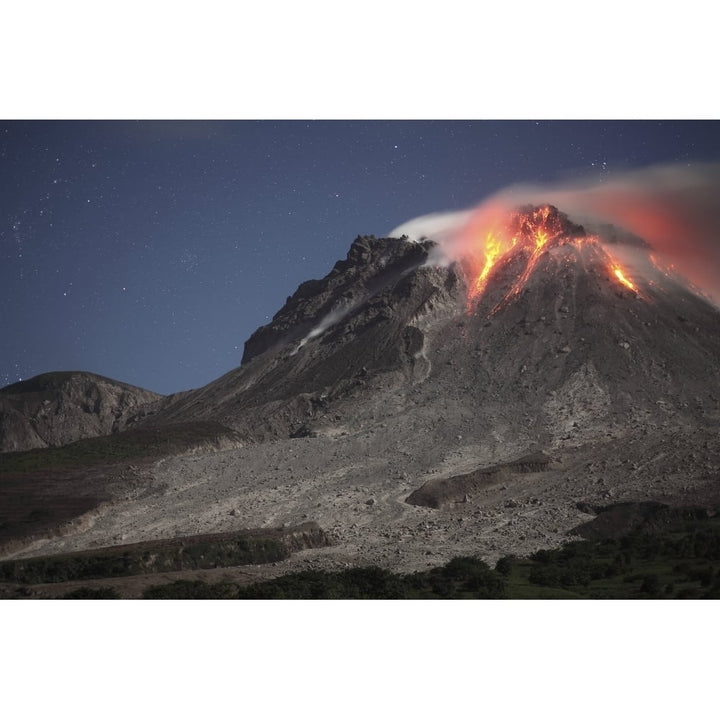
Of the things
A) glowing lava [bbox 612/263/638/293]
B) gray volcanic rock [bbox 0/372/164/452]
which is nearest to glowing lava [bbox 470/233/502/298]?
glowing lava [bbox 612/263/638/293]

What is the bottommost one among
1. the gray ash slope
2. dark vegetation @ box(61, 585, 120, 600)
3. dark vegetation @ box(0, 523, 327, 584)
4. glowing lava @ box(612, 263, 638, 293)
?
dark vegetation @ box(61, 585, 120, 600)

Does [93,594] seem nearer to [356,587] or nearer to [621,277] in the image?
[356,587]

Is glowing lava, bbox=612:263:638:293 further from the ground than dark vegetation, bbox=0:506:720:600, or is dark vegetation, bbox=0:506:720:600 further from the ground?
glowing lava, bbox=612:263:638:293

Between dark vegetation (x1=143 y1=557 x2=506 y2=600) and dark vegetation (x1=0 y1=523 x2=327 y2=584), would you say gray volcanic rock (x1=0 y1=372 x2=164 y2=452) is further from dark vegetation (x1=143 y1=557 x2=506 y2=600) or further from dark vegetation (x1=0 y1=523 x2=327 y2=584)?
dark vegetation (x1=143 y1=557 x2=506 y2=600)

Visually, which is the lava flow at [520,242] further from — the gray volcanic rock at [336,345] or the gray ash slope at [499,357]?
the gray volcanic rock at [336,345]

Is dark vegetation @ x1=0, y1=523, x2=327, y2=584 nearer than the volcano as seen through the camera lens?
Yes

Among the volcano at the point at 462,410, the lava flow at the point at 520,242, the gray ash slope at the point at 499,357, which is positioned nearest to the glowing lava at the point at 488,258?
the lava flow at the point at 520,242

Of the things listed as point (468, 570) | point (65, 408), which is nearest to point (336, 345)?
point (65, 408)

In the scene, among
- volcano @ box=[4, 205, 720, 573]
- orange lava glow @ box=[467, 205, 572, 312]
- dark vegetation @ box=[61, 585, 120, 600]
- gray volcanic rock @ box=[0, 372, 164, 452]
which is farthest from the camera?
gray volcanic rock @ box=[0, 372, 164, 452]
